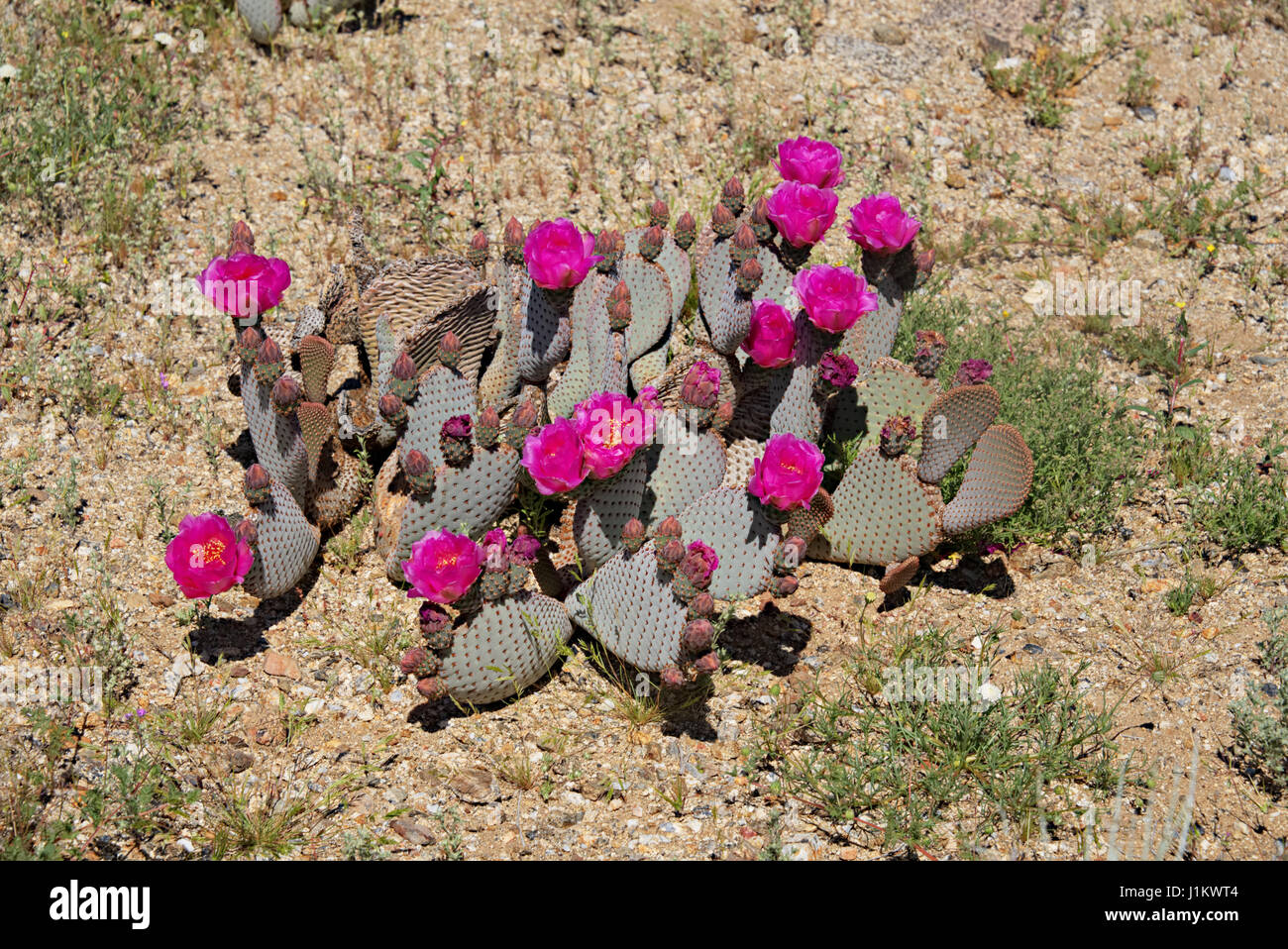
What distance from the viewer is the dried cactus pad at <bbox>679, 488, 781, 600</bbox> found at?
164 inches

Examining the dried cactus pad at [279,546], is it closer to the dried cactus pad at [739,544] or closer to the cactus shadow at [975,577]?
the dried cactus pad at [739,544]

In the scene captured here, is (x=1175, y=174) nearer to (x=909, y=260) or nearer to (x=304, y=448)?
(x=909, y=260)

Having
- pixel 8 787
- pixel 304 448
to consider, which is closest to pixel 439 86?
pixel 304 448

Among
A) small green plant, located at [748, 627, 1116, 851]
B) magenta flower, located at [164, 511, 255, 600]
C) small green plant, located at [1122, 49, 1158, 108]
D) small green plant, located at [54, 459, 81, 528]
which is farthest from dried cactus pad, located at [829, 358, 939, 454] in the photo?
small green plant, located at [1122, 49, 1158, 108]

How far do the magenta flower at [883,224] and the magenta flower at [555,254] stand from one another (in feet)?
3.94

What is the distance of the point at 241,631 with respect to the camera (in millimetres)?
4469

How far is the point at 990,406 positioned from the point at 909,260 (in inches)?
36.7

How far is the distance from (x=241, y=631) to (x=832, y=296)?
2.67 m

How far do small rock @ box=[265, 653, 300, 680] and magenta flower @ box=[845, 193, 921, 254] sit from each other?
2926mm

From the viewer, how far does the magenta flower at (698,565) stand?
3773mm

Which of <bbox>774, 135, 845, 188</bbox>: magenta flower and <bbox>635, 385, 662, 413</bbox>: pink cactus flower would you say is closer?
<bbox>635, 385, 662, 413</bbox>: pink cactus flower

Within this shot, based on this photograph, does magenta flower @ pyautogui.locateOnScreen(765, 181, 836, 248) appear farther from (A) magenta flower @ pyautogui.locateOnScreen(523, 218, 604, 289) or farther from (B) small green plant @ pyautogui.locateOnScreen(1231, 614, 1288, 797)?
(B) small green plant @ pyautogui.locateOnScreen(1231, 614, 1288, 797)
